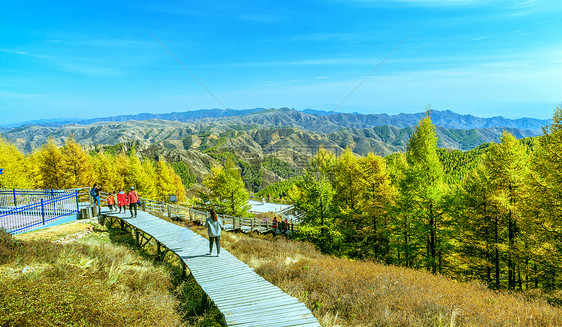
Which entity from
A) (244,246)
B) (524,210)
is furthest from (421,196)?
(244,246)

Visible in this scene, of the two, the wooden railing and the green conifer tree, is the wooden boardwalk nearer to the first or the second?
the wooden railing

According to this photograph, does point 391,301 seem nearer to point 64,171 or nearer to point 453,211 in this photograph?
point 453,211

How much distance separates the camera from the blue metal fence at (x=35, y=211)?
44.4 ft

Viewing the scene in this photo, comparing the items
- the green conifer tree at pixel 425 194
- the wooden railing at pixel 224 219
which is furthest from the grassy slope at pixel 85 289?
the green conifer tree at pixel 425 194

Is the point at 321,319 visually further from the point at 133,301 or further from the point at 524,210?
the point at 524,210

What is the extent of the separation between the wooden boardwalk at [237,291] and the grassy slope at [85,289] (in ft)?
2.00

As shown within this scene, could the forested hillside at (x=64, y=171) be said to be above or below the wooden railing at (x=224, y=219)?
above

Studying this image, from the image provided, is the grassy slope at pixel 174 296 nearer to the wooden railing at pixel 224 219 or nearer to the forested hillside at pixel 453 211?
the forested hillside at pixel 453 211

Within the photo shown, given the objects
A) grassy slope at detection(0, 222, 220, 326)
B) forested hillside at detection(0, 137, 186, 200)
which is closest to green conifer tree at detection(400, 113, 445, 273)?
grassy slope at detection(0, 222, 220, 326)

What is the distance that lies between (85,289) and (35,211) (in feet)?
41.6

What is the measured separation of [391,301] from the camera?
8.33 meters

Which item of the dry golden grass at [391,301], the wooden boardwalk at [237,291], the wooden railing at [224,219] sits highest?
the wooden boardwalk at [237,291]

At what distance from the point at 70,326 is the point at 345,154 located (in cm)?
2383

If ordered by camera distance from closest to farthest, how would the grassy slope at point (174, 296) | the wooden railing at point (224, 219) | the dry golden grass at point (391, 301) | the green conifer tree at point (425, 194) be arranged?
the grassy slope at point (174, 296), the dry golden grass at point (391, 301), the green conifer tree at point (425, 194), the wooden railing at point (224, 219)
